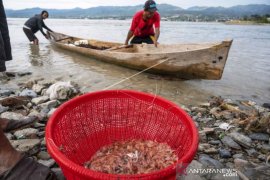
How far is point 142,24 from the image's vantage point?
698cm

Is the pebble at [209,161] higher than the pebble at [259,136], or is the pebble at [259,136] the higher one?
the pebble at [209,161]

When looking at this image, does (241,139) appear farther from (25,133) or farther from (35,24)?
(35,24)

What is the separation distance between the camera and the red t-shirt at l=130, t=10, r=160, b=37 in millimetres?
6816

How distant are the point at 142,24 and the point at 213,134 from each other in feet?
15.3

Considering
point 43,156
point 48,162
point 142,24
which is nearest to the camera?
point 48,162

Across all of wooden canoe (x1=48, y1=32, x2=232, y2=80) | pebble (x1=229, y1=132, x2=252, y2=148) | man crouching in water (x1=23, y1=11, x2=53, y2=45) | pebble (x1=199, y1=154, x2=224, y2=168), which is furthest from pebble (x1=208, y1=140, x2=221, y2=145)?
man crouching in water (x1=23, y1=11, x2=53, y2=45)

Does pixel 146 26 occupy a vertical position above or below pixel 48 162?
above

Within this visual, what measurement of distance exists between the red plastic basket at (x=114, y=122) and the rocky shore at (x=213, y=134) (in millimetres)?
349

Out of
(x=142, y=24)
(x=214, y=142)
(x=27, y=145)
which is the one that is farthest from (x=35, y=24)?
(x=214, y=142)

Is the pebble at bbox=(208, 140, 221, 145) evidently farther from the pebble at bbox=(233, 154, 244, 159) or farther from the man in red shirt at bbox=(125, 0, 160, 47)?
the man in red shirt at bbox=(125, 0, 160, 47)

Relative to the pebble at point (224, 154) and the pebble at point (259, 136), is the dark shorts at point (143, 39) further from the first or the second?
the pebble at point (224, 154)

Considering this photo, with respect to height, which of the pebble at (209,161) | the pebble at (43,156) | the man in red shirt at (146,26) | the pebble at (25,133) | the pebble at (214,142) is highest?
the man in red shirt at (146,26)

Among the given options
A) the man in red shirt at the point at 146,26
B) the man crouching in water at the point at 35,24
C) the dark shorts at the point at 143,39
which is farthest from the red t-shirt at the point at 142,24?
the man crouching in water at the point at 35,24

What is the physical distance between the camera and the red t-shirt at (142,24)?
6816 mm
